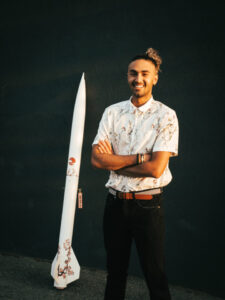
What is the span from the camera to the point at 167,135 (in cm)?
177

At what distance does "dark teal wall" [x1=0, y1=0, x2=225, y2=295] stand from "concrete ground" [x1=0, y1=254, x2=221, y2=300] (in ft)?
0.42

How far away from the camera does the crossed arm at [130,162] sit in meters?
1.72

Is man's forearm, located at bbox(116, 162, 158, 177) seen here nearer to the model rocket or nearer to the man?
the man

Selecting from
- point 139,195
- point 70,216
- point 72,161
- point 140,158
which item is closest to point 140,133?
point 140,158

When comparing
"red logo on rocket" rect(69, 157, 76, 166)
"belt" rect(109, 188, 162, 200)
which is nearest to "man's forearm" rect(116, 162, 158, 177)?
"belt" rect(109, 188, 162, 200)

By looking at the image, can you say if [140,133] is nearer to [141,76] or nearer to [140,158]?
[140,158]

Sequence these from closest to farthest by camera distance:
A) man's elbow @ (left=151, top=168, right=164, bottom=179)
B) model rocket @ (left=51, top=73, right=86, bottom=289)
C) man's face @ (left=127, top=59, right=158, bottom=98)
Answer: man's elbow @ (left=151, top=168, right=164, bottom=179) → man's face @ (left=127, top=59, right=158, bottom=98) → model rocket @ (left=51, top=73, right=86, bottom=289)

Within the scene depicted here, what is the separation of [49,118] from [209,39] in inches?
71.9

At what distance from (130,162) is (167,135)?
0.28m

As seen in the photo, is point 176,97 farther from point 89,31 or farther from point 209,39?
point 89,31

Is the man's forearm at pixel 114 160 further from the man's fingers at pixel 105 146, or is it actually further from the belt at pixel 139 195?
the belt at pixel 139 195

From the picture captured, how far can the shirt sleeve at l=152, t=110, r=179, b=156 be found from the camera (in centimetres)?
176

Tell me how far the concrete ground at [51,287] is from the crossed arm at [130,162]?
4.41 ft

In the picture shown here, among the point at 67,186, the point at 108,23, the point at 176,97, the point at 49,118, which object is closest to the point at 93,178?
the point at 67,186
